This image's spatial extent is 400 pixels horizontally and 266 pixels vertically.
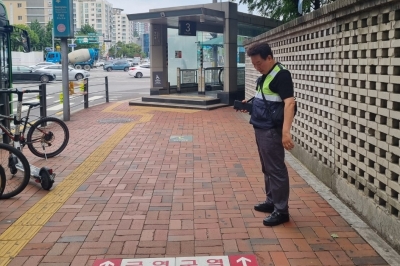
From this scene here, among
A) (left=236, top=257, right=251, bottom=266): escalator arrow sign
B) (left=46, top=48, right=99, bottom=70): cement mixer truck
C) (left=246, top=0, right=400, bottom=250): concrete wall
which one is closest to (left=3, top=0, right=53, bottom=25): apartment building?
(left=46, top=48, right=99, bottom=70): cement mixer truck

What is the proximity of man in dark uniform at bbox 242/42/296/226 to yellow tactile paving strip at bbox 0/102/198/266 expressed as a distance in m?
2.22

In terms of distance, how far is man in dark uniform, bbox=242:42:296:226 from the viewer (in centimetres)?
454

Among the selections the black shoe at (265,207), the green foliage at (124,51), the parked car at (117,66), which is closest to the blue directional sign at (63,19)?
the black shoe at (265,207)

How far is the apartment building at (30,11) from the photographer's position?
11512 centimetres

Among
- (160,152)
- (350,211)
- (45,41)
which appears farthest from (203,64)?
(45,41)

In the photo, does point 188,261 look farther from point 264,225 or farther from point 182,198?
point 182,198

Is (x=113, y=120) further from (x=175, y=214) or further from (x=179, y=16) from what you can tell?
(x=175, y=214)

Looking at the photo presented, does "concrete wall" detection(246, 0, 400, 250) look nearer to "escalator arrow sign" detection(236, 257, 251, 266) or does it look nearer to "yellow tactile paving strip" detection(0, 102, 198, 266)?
"escalator arrow sign" detection(236, 257, 251, 266)

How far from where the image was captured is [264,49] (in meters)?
4.68

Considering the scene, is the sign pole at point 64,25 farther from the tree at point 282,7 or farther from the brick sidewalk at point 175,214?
the tree at point 282,7

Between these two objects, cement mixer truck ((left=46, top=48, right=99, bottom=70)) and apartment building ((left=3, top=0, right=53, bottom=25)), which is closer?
cement mixer truck ((left=46, top=48, right=99, bottom=70))

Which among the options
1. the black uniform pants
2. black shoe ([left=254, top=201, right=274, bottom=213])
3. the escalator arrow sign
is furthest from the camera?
black shoe ([left=254, top=201, right=274, bottom=213])

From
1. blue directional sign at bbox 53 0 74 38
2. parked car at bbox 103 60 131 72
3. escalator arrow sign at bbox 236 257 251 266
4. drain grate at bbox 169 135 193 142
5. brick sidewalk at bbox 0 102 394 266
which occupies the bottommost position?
escalator arrow sign at bbox 236 257 251 266

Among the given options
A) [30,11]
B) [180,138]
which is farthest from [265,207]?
[30,11]
